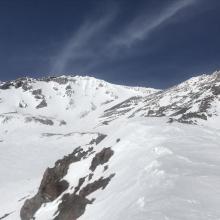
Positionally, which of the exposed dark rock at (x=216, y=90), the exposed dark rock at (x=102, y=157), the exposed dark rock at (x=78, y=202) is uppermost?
the exposed dark rock at (x=216, y=90)

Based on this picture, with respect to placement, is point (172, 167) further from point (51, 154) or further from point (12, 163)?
point (51, 154)

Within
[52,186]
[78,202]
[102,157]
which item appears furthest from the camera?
[52,186]

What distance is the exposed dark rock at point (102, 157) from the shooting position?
3904 cm

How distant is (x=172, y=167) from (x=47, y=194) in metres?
15.9

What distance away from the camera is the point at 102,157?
3956 cm

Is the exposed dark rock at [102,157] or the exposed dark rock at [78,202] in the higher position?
the exposed dark rock at [102,157]

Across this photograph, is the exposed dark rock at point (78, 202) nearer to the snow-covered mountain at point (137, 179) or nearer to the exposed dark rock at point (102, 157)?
the snow-covered mountain at point (137, 179)

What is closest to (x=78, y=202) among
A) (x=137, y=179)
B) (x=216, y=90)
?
(x=137, y=179)

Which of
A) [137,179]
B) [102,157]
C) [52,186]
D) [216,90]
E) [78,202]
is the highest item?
[216,90]

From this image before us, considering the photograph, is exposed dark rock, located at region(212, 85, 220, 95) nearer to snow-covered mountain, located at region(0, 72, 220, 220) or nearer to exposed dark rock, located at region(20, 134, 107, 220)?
snow-covered mountain, located at region(0, 72, 220, 220)

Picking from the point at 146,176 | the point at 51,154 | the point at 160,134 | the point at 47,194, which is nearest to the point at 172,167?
the point at 146,176

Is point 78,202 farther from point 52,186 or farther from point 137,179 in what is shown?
point 52,186

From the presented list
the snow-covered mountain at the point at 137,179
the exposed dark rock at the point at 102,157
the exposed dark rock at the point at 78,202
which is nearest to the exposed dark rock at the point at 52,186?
the snow-covered mountain at the point at 137,179

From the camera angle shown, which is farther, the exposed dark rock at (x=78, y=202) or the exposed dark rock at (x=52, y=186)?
the exposed dark rock at (x=52, y=186)
